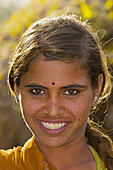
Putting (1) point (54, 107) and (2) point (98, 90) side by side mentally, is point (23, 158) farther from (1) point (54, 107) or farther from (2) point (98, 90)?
(2) point (98, 90)

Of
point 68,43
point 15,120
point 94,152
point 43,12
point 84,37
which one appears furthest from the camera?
point 43,12

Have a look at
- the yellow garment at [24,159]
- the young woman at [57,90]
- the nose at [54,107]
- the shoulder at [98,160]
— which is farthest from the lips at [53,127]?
the shoulder at [98,160]

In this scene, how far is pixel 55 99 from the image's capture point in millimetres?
1798

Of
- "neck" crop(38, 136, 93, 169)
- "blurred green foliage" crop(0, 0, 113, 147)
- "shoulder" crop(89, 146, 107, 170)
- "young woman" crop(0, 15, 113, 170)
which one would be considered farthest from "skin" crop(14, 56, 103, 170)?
"blurred green foliage" crop(0, 0, 113, 147)

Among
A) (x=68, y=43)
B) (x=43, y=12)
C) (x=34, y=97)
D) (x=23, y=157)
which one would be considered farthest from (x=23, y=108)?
(x=43, y=12)

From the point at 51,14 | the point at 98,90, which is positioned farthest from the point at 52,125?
the point at 51,14

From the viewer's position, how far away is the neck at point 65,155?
2064mm

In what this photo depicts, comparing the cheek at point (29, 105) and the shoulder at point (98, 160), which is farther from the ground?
the cheek at point (29, 105)

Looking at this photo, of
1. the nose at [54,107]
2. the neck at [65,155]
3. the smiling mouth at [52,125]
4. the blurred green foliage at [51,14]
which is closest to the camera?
the nose at [54,107]

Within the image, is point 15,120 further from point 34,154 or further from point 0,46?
point 34,154

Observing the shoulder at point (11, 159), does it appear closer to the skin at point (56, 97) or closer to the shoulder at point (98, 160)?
the skin at point (56, 97)

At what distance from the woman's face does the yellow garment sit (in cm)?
13

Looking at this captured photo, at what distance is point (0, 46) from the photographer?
5117 millimetres

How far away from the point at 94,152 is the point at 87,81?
23.4 inches
